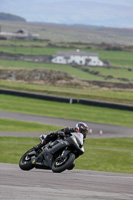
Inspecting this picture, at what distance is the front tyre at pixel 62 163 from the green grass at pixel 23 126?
20.8m

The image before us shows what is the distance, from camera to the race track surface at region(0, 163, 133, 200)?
8289mm

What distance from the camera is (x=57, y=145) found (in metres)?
11.4

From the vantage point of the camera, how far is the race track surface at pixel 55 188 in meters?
8.29

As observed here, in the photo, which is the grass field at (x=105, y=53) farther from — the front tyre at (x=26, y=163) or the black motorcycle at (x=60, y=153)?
the black motorcycle at (x=60, y=153)

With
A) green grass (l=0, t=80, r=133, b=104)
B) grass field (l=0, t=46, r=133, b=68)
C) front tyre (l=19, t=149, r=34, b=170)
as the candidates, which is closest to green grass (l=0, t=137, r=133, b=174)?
front tyre (l=19, t=149, r=34, b=170)

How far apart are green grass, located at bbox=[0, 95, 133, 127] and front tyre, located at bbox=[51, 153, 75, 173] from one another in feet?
93.1

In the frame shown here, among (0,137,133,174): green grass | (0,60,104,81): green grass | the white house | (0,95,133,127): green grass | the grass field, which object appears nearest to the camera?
(0,137,133,174): green grass

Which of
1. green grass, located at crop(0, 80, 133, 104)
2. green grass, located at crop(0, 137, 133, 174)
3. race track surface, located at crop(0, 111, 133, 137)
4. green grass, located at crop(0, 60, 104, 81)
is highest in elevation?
green grass, located at crop(0, 137, 133, 174)

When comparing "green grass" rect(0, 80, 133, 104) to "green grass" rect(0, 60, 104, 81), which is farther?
"green grass" rect(0, 60, 104, 81)

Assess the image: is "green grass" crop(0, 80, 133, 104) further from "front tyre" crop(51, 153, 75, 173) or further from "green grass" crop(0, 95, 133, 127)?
"front tyre" crop(51, 153, 75, 173)

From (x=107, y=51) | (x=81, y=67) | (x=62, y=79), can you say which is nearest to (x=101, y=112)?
(x=62, y=79)

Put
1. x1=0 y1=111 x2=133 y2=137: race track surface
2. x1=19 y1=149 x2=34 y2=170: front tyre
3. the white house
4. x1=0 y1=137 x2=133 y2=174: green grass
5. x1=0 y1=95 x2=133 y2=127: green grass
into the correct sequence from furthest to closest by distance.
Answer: the white house → x1=0 y1=95 x2=133 y2=127: green grass → x1=0 y1=111 x2=133 y2=137: race track surface → x1=0 y1=137 x2=133 y2=174: green grass → x1=19 y1=149 x2=34 y2=170: front tyre

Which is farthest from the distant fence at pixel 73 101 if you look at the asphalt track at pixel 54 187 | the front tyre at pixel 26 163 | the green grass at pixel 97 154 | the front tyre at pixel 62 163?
the front tyre at pixel 62 163

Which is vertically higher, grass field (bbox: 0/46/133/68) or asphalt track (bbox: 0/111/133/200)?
asphalt track (bbox: 0/111/133/200)
